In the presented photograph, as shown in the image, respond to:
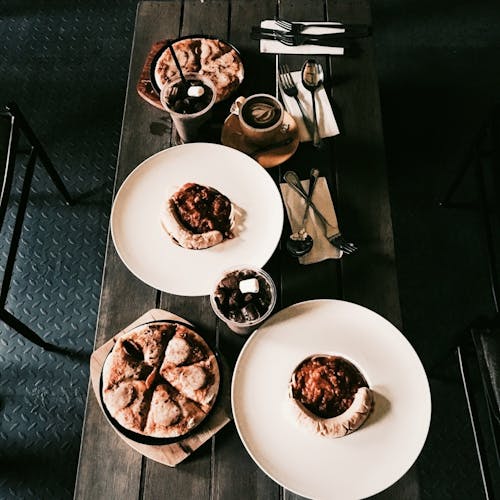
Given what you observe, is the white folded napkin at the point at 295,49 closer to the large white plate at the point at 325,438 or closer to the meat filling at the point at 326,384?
the large white plate at the point at 325,438

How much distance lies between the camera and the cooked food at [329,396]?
94 cm

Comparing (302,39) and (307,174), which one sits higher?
(302,39)

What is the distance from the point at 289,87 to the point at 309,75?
0.06 metres

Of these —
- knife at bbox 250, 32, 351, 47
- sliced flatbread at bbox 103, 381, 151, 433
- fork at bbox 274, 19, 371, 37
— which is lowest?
sliced flatbread at bbox 103, 381, 151, 433

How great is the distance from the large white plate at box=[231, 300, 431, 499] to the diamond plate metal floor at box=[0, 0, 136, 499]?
99cm

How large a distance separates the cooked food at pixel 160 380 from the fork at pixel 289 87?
61 cm

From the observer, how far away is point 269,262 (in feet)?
3.81

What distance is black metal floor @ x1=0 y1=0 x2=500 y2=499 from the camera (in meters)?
1.71

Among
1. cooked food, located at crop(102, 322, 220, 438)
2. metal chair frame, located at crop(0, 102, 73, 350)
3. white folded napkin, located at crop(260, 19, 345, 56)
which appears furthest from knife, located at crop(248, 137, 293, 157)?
metal chair frame, located at crop(0, 102, 73, 350)

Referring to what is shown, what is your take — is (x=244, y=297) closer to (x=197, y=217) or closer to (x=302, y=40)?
(x=197, y=217)

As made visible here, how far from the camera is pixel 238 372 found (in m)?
1.01

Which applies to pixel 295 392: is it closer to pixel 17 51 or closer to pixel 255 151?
pixel 255 151

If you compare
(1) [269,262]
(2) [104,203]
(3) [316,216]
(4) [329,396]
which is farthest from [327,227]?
(2) [104,203]

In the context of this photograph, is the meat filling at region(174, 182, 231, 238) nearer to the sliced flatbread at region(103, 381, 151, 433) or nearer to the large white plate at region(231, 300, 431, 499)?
the large white plate at region(231, 300, 431, 499)
